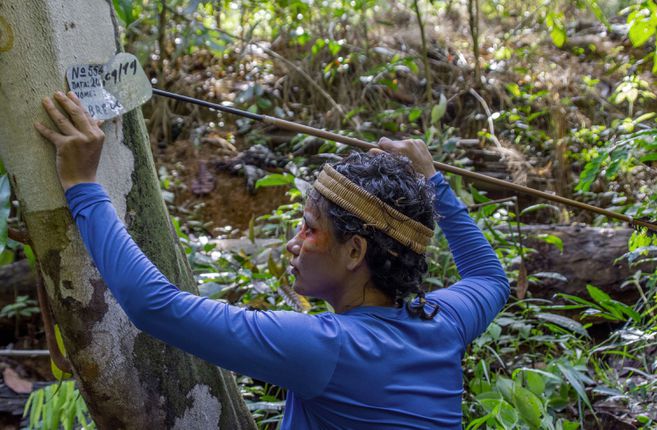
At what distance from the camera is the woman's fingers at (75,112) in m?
1.46

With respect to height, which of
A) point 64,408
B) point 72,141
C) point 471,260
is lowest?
point 64,408

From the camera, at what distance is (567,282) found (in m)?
4.05

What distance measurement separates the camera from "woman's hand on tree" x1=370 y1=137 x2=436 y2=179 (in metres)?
1.89

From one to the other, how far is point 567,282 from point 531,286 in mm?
196

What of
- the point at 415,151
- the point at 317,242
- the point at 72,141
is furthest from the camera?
the point at 415,151

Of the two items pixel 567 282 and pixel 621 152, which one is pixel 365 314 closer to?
pixel 621 152

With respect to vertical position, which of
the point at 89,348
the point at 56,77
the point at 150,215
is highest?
the point at 56,77

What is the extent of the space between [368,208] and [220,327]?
1.31ft

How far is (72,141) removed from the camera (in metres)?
1.44

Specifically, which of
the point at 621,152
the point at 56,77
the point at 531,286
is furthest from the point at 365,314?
the point at 531,286

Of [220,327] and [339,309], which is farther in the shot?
[339,309]

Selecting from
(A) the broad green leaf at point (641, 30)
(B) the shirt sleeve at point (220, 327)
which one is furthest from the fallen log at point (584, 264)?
(B) the shirt sleeve at point (220, 327)

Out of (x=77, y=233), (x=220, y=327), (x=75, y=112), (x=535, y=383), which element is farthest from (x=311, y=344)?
(x=535, y=383)

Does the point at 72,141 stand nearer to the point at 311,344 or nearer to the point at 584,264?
the point at 311,344
